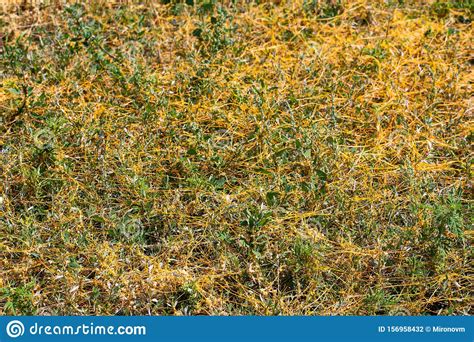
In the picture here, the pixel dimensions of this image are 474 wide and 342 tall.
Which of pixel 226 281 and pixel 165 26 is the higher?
pixel 165 26

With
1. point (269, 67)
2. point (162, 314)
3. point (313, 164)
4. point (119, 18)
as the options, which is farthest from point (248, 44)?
point (162, 314)

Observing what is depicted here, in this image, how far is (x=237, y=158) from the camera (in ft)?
14.0

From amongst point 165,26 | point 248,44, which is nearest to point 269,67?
point 248,44

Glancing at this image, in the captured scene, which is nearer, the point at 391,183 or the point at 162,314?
the point at 162,314

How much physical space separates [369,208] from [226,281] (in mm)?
771

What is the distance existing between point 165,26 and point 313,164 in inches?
60.0

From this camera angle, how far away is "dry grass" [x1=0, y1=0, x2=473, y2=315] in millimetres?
3742

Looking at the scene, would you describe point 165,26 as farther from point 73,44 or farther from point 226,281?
point 226,281

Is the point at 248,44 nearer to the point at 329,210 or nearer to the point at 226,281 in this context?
the point at 329,210

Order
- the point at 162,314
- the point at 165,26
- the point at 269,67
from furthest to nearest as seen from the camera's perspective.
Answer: the point at 165,26 < the point at 269,67 < the point at 162,314

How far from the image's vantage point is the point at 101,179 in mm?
4180

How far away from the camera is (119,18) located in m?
5.21

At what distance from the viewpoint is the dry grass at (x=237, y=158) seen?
12.3 feet

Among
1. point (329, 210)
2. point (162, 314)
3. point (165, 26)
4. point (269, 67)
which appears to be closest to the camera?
point (162, 314)
